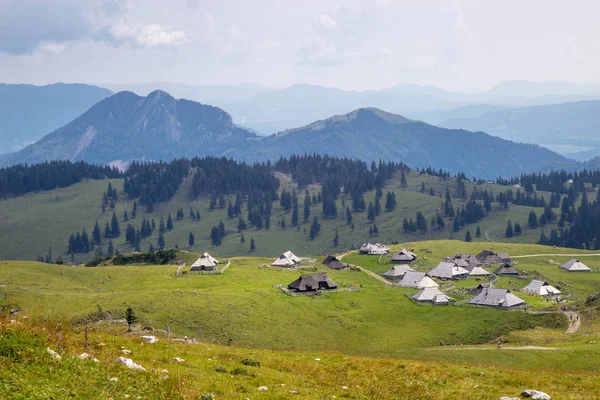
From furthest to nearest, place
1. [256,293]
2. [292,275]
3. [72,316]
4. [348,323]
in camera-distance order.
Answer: [292,275]
[256,293]
[348,323]
[72,316]

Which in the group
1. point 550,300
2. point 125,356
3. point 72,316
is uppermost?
point 125,356

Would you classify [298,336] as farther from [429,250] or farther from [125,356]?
[429,250]

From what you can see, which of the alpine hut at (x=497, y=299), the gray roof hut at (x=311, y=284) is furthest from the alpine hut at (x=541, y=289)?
the gray roof hut at (x=311, y=284)

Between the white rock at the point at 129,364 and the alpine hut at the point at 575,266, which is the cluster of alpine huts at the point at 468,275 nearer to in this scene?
the alpine hut at the point at 575,266

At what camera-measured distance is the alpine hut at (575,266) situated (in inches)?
5487

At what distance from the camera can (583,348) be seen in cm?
5431

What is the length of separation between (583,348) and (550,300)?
2192 inches

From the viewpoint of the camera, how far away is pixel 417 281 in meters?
116

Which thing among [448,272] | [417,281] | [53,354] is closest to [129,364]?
[53,354]

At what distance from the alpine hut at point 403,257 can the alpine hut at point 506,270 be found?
2346cm

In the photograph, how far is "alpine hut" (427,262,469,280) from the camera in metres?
129

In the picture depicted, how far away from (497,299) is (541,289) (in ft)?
74.6

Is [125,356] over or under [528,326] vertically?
over

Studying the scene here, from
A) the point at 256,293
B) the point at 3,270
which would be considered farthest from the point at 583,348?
the point at 3,270
